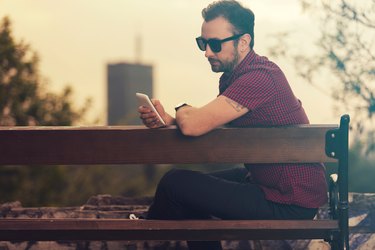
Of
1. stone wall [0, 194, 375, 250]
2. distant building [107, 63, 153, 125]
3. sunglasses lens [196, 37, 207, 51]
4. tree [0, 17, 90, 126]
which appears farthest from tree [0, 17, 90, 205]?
distant building [107, 63, 153, 125]

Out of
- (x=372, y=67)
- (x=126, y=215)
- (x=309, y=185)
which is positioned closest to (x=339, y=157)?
(x=309, y=185)

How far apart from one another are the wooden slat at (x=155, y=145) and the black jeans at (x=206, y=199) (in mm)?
192

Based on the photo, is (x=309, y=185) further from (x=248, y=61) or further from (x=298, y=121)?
(x=248, y=61)

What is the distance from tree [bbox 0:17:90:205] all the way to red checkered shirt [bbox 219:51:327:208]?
23.3 meters

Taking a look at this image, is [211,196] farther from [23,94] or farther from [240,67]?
[23,94]

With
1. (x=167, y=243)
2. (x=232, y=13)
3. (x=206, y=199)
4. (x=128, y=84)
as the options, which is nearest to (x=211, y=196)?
(x=206, y=199)

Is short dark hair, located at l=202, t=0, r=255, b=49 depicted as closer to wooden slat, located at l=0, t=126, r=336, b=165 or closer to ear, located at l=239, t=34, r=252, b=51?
ear, located at l=239, t=34, r=252, b=51

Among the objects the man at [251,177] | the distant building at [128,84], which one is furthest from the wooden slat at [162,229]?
the distant building at [128,84]

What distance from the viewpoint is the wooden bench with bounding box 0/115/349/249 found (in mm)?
4496

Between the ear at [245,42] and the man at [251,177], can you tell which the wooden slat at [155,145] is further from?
the ear at [245,42]

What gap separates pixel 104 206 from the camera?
692 cm

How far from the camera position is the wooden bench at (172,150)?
4496 millimetres

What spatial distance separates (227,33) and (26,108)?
25092mm

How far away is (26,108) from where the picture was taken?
1164 inches
